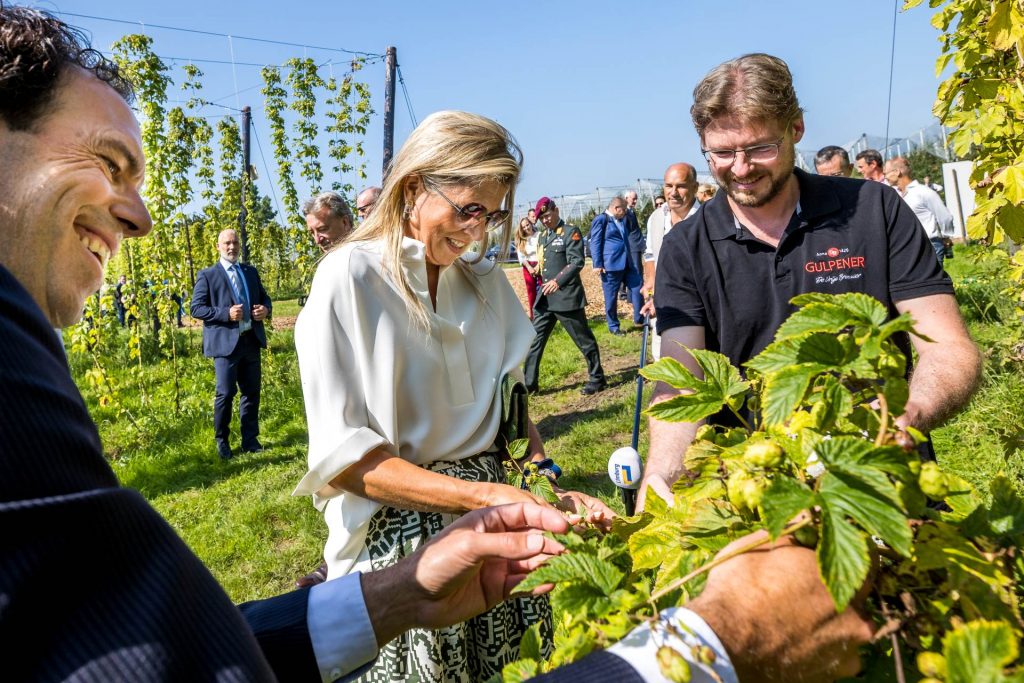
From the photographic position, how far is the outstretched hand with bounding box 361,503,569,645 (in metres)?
1.43

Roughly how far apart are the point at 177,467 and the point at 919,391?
670 centimetres

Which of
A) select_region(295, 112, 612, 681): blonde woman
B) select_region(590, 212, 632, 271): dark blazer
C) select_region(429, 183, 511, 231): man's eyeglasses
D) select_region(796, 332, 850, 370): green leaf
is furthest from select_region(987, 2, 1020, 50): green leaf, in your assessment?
select_region(590, 212, 632, 271): dark blazer

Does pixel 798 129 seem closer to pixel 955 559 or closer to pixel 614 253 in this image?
pixel 955 559

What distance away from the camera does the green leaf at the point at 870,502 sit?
2.56ft


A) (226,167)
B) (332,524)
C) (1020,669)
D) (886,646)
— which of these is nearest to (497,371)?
(332,524)

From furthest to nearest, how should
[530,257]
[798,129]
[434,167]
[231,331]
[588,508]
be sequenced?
[530,257]
[231,331]
[798,129]
[434,167]
[588,508]

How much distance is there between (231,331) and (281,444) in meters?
1.26

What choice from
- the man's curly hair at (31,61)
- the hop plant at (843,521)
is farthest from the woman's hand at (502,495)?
the man's curly hair at (31,61)

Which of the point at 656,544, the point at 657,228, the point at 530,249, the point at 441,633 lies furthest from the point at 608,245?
the point at 656,544

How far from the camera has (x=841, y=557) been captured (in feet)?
2.58

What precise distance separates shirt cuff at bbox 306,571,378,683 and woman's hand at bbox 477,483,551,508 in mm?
429

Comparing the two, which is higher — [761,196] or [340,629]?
[761,196]

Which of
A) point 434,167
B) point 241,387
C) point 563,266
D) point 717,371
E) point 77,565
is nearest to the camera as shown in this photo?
point 77,565

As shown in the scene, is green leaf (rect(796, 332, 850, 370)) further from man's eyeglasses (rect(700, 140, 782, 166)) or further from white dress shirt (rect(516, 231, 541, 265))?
white dress shirt (rect(516, 231, 541, 265))
